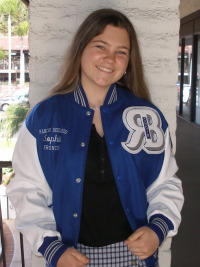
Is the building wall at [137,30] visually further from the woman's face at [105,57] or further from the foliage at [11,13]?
the foliage at [11,13]

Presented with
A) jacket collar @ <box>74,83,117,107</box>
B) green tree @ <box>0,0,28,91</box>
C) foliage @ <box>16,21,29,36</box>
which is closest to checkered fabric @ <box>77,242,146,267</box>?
jacket collar @ <box>74,83,117,107</box>

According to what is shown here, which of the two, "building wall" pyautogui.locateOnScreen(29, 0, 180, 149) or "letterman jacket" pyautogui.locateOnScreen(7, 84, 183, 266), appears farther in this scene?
"building wall" pyautogui.locateOnScreen(29, 0, 180, 149)

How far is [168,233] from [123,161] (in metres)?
0.33

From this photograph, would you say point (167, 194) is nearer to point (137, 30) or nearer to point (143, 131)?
point (143, 131)

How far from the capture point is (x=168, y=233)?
1.36m

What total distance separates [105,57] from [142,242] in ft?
2.29

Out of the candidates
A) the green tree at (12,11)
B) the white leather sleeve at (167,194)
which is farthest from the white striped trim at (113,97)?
the green tree at (12,11)

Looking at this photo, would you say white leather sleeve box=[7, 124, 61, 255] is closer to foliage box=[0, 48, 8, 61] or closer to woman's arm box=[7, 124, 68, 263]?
woman's arm box=[7, 124, 68, 263]

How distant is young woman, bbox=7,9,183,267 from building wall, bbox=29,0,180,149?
0.38 m

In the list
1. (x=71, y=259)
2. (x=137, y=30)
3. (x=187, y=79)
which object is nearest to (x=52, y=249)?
(x=71, y=259)

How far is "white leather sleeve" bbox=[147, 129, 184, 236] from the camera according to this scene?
4.45ft

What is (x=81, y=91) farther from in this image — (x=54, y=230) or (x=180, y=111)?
(x=180, y=111)

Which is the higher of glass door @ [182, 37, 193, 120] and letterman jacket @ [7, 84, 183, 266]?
glass door @ [182, 37, 193, 120]

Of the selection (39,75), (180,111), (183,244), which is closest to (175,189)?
(39,75)
